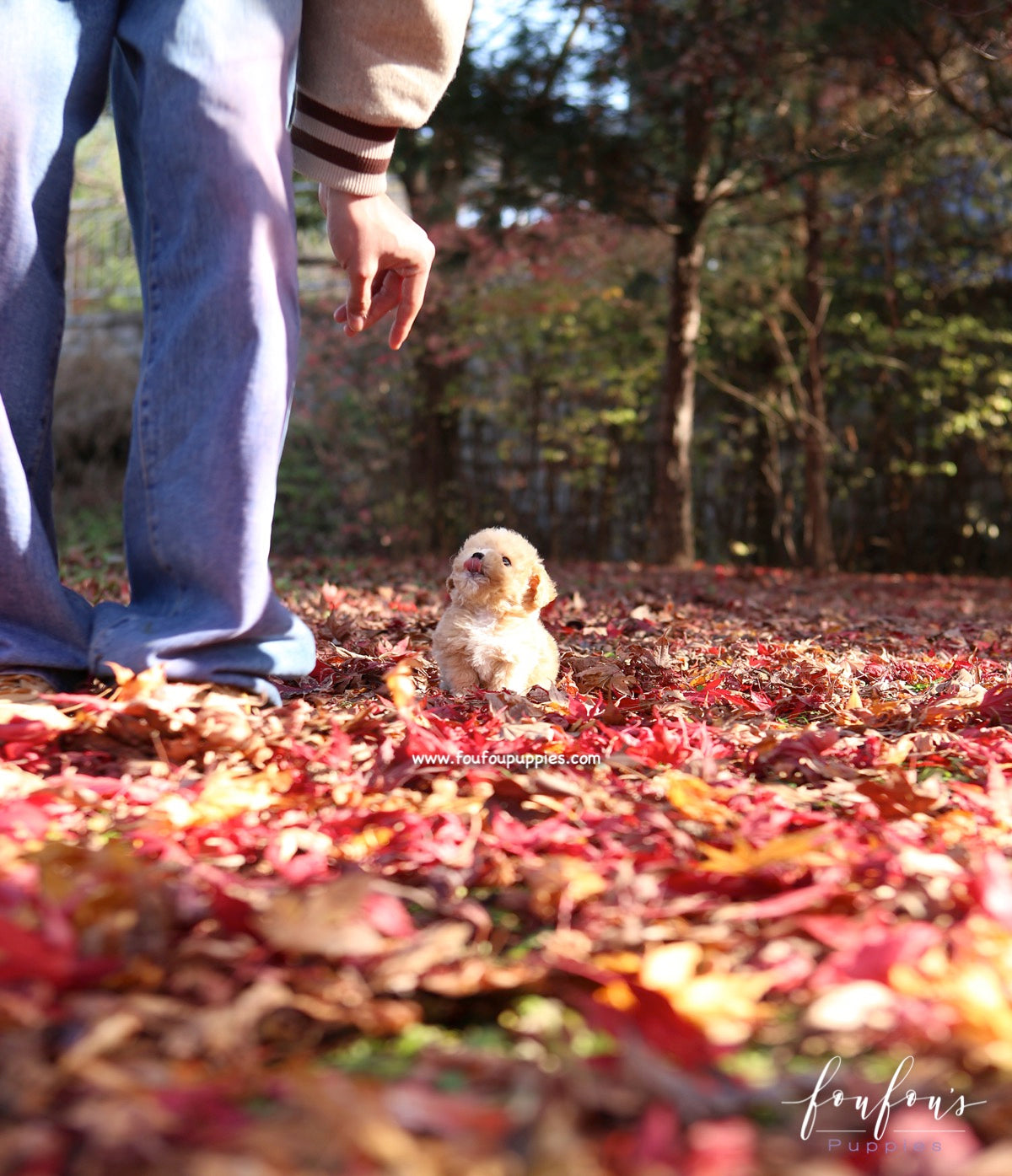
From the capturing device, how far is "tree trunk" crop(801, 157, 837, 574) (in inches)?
343

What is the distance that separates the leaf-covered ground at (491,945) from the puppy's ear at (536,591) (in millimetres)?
397

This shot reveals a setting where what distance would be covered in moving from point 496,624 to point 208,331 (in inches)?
30.4

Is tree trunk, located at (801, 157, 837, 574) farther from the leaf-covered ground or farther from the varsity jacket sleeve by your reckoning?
the leaf-covered ground

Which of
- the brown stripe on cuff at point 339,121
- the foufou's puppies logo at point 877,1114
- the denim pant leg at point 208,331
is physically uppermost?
the brown stripe on cuff at point 339,121

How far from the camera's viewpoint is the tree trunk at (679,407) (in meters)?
8.26

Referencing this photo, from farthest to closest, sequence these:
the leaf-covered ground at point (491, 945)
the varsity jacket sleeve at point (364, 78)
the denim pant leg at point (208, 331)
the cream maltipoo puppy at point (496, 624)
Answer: the cream maltipoo puppy at point (496, 624) → the varsity jacket sleeve at point (364, 78) → the denim pant leg at point (208, 331) → the leaf-covered ground at point (491, 945)

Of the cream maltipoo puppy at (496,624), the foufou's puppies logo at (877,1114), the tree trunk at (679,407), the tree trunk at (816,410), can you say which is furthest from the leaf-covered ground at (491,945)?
the tree trunk at (816,410)

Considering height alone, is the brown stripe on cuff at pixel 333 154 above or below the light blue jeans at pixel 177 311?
above

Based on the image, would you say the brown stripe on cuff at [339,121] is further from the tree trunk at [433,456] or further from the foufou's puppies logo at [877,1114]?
the tree trunk at [433,456]

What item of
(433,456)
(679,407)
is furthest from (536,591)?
(433,456)

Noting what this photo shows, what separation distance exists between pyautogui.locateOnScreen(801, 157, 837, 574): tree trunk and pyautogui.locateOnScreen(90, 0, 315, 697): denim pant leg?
7608mm

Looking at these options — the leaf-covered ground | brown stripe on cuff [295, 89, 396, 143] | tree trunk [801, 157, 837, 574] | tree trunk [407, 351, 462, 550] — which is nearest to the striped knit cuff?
brown stripe on cuff [295, 89, 396, 143]

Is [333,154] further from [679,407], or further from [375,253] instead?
[679,407]

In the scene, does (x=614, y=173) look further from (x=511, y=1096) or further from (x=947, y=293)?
(x=511, y=1096)
